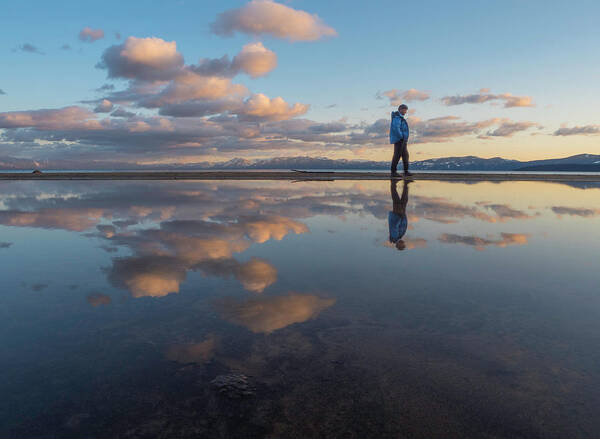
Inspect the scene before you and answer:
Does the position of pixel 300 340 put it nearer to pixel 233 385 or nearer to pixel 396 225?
pixel 233 385

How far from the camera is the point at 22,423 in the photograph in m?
2.07

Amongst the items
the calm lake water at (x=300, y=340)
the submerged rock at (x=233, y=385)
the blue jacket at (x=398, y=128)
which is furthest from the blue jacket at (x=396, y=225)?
the blue jacket at (x=398, y=128)

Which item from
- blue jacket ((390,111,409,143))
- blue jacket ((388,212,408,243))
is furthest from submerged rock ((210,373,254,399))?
blue jacket ((390,111,409,143))

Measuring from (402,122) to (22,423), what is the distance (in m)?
23.4

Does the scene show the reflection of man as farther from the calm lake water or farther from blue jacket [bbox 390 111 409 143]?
blue jacket [bbox 390 111 409 143]

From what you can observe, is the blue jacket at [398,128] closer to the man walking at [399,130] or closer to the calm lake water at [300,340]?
the man walking at [399,130]

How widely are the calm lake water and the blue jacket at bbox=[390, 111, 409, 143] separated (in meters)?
17.5

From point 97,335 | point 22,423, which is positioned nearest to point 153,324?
point 97,335

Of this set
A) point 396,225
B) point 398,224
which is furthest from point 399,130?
point 396,225

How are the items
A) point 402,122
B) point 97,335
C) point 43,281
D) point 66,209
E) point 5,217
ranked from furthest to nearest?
point 402,122
point 66,209
point 5,217
point 43,281
point 97,335

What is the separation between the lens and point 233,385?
2.43 meters

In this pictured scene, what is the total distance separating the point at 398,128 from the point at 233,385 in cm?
2245

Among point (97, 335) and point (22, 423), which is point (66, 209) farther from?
point (22, 423)

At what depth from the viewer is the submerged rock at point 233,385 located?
7.67ft
